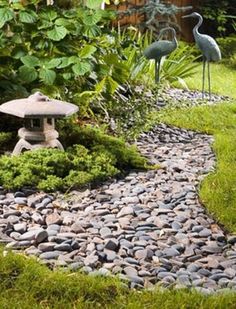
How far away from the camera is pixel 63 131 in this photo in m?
4.37

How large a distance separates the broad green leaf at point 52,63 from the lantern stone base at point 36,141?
640 mm

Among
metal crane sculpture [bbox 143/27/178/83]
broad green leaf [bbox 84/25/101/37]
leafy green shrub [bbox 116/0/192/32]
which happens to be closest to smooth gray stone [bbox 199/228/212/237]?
broad green leaf [bbox 84/25/101/37]

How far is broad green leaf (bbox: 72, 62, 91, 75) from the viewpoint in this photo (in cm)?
443

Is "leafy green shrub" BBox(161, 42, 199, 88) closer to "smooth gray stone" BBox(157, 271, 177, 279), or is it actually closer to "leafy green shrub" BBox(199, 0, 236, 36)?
"leafy green shrub" BBox(199, 0, 236, 36)

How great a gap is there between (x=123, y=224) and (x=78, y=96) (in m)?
→ 1.91

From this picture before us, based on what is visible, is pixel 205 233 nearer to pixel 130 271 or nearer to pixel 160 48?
pixel 130 271

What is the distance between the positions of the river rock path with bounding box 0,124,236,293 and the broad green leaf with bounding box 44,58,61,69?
102cm

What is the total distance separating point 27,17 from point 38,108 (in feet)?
3.09

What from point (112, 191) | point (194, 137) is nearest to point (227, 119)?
point (194, 137)

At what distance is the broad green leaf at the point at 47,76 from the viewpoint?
4.42m

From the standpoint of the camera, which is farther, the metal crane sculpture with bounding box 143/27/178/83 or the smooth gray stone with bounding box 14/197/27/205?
the metal crane sculpture with bounding box 143/27/178/83

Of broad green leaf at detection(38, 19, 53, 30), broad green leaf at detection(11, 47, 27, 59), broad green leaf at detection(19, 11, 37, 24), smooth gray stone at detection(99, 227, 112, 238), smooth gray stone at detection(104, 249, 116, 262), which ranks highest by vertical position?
broad green leaf at detection(19, 11, 37, 24)

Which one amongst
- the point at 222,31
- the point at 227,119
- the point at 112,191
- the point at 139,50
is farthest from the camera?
the point at 222,31

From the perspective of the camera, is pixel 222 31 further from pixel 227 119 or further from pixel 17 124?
pixel 17 124
